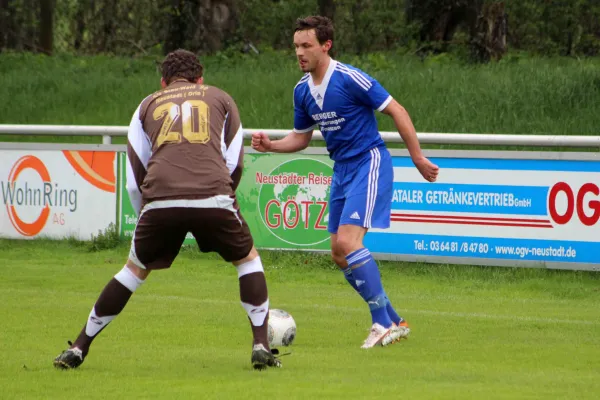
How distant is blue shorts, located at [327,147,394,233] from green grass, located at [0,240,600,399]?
2.81 feet

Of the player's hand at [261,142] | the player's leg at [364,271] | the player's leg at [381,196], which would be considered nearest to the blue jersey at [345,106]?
the player's leg at [381,196]

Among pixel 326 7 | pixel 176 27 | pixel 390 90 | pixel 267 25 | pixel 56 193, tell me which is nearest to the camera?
pixel 56 193

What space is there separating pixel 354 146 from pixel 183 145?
1815mm

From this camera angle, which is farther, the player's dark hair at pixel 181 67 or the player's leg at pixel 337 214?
the player's leg at pixel 337 214

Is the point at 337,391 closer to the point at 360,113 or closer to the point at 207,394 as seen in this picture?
the point at 207,394

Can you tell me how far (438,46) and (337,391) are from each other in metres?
17.3

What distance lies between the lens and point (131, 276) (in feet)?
22.9

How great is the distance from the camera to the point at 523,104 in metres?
16.1

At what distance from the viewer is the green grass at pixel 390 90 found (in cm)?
1578

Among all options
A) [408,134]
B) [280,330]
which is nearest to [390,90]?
[408,134]

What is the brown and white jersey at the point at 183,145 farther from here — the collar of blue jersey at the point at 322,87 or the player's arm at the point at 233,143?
the collar of blue jersey at the point at 322,87

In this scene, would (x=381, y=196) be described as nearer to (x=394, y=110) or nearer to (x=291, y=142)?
(x=394, y=110)

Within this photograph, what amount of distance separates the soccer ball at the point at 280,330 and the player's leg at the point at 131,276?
131cm

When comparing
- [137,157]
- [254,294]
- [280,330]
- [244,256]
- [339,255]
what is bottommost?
[280,330]
